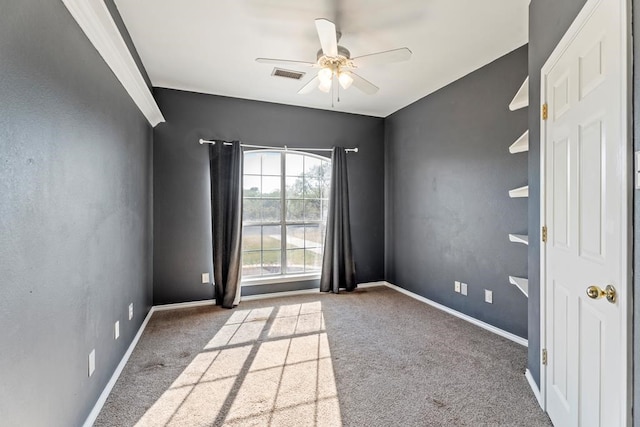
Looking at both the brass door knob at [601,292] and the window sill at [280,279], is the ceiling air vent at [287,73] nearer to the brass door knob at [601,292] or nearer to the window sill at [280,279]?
the window sill at [280,279]

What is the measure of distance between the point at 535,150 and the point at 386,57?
1242mm

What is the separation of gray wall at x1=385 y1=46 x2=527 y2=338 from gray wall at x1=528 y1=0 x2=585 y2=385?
83 cm

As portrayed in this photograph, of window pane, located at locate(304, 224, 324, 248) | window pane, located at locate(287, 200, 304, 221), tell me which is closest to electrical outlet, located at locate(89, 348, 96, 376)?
window pane, located at locate(287, 200, 304, 221)

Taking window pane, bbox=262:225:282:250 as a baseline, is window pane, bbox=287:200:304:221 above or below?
above

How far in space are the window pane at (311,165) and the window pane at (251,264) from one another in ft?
4.45

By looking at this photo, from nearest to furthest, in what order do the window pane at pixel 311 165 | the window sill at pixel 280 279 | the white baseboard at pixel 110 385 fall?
1. the white baseboard at pixel 110 385
2. the window sill at pixel 280 279
3. the window pane at pixel 311 165

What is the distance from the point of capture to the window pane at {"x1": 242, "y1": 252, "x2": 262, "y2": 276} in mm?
4324

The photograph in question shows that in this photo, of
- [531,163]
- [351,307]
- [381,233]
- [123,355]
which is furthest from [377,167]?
[123,355]

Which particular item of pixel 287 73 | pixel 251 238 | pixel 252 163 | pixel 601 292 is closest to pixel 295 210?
pixel 251 238

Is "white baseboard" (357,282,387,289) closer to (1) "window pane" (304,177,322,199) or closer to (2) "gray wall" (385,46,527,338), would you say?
(2) "gray wall" (385,46,527,338)

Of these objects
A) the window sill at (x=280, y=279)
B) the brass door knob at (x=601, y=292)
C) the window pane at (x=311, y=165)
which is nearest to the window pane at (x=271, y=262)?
the window sill at (x=280, y=279)

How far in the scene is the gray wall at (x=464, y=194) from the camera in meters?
3.01

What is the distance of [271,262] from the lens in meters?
4.48

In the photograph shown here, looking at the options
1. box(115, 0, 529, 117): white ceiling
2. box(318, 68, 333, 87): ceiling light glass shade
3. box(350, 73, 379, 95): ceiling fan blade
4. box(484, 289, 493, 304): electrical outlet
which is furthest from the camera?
box(484, 289, 493, 304): electrical outlet
